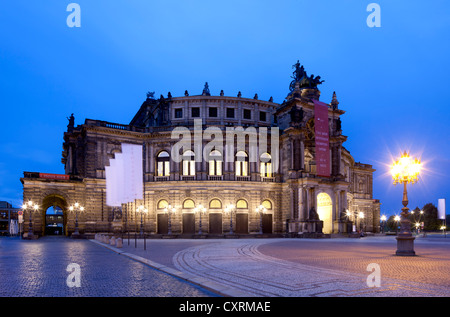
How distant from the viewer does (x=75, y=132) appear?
56406 mm

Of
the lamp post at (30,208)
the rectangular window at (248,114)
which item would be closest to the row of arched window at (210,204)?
the rectangular window at (248,114)

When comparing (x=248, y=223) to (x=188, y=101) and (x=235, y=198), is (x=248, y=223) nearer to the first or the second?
(x=235, y=198)

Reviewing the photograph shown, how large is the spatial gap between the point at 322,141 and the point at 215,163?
16626mm

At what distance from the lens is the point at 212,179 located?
172ft

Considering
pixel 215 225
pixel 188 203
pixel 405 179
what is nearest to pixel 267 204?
pixel 215 225

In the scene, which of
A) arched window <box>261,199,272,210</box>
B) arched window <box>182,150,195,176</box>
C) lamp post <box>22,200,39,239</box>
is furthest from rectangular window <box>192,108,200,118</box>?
lamp post <box>22,200,39,239</box>

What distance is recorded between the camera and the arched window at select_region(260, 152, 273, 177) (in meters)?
55.2

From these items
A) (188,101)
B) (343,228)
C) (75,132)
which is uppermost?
(188,101)

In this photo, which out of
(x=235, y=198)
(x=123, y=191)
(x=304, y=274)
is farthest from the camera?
(x=235, y=198)

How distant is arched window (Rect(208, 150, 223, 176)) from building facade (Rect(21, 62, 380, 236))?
155 mm

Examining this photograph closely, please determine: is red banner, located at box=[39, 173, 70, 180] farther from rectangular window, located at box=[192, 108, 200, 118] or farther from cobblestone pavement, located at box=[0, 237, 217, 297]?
cobblestone pavement, located at box=[0, 237, 217, 297]
